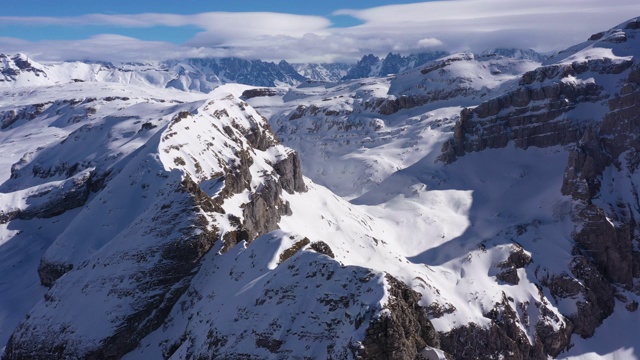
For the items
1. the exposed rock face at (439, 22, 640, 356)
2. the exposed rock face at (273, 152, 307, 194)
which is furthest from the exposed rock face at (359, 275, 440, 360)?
the exposed rock face at (439, 22, 640, 356)

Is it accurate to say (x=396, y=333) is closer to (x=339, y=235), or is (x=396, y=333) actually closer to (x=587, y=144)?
(x=339, y=235)

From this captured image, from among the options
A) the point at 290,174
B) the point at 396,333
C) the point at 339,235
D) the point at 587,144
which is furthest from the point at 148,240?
the point at 587,144

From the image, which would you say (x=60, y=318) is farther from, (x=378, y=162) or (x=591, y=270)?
(x=378, y=162)

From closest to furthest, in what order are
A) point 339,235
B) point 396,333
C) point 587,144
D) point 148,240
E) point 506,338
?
1. point 396,333
2. point 148,240
3. point 506,338
4. point 339,235
5. point 587,144

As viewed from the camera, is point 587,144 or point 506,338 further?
point 587,144

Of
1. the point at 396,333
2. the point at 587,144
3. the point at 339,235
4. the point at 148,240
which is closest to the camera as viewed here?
the point at 396,333

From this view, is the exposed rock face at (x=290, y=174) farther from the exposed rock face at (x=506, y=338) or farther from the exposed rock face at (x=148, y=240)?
the exposed rock face at (x=506, y=338)

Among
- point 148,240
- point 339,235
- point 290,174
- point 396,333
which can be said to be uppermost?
point 396,333
